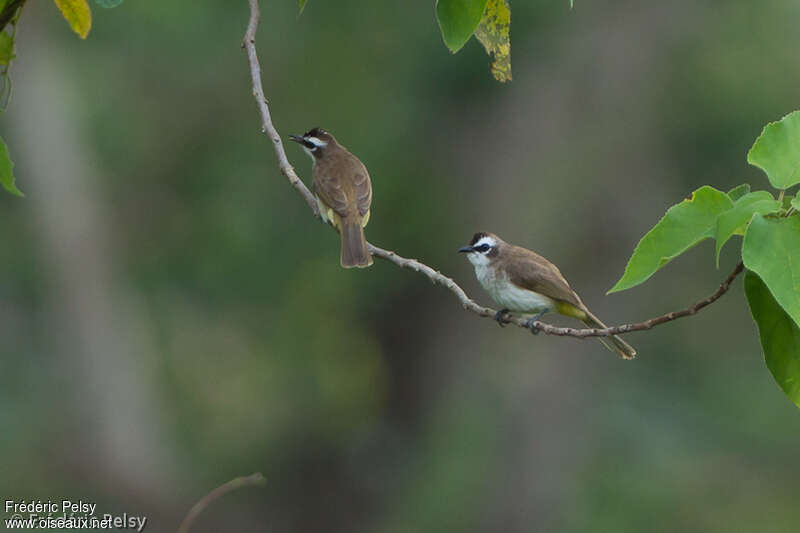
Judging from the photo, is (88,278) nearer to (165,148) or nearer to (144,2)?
(165,148)

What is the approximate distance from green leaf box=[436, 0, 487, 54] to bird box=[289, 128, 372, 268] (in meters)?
3.09

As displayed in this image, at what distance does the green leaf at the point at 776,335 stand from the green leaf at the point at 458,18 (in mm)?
933

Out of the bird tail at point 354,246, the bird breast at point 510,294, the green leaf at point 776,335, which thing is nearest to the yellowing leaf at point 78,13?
the green leaf at point 776,335

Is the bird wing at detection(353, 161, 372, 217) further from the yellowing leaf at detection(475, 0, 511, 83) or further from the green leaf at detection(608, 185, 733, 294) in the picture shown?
the green leaf at detection(608, 185, 733, 294)

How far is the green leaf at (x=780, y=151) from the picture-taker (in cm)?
277

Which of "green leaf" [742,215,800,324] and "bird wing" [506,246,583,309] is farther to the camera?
"bird wing" [506,246,583,309]

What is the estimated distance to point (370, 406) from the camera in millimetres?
18859

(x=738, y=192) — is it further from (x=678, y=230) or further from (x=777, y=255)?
(x=777, y=255)

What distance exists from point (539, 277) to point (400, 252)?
1021 centimetres

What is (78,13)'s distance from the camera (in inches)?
123

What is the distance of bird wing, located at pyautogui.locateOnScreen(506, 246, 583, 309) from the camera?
541 centimetres

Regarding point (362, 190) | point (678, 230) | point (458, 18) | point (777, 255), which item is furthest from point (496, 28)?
point (362, 190)

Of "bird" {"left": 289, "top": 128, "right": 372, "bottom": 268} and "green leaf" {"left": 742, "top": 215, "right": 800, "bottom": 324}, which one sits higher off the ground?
"bird" {"left": 289, "top": 128, "right": 372, "bottom": 268}

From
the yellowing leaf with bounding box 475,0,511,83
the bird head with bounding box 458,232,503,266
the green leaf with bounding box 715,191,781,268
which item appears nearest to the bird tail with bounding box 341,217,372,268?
the bird head with bounding box 458,232,503,266
